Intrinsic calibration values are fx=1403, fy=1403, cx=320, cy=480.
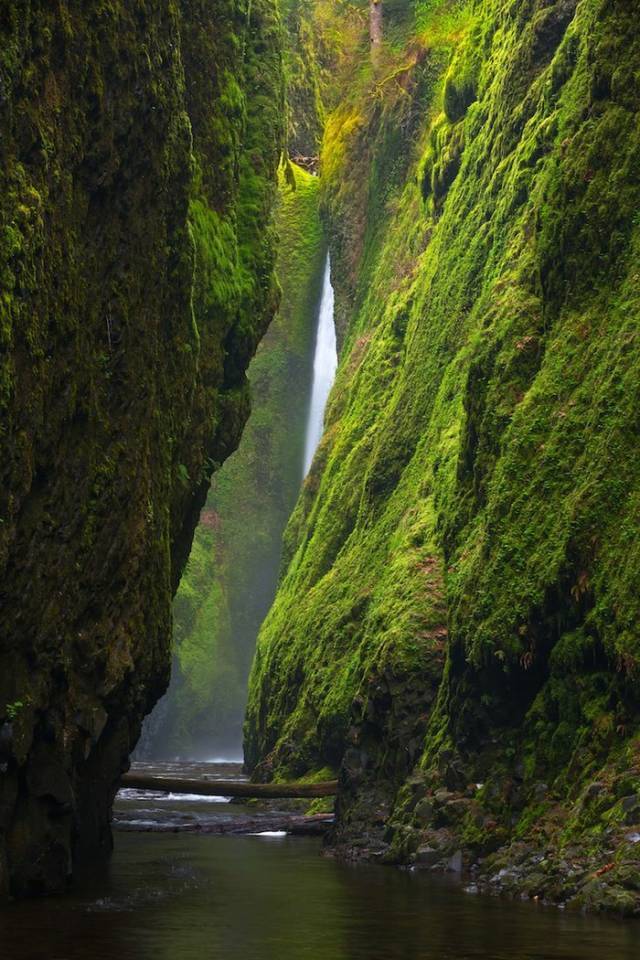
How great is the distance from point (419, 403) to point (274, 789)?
11098 millimetres

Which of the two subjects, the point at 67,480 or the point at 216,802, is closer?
the point at 67,480

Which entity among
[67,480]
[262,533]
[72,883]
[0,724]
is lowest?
[72,883]

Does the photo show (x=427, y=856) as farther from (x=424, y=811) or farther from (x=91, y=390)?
(x=91, y=390)

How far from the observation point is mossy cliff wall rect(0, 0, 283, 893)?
16.1 metres

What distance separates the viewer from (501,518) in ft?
76.6

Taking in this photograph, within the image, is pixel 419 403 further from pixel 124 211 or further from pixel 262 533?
pixel 262 533

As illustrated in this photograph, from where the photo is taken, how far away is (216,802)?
36.8 m

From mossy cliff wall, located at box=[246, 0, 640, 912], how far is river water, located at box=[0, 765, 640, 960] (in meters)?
1.34

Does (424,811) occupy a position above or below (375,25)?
below

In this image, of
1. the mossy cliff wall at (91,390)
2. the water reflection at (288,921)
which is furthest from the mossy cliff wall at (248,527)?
the water reflection at (288,921)

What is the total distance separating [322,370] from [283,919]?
140ft

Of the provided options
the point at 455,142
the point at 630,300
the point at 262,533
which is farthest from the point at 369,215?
the point at 630,300

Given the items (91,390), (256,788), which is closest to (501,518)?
(91,390)

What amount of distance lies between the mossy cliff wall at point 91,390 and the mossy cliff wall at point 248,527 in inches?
1469
